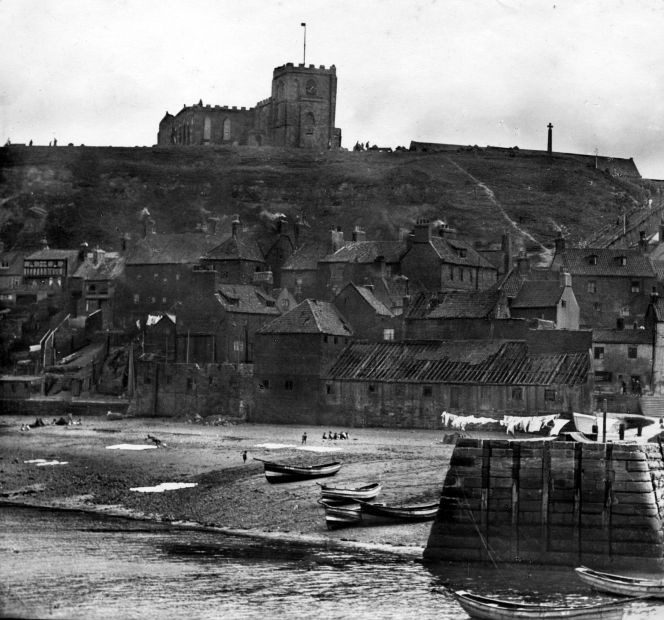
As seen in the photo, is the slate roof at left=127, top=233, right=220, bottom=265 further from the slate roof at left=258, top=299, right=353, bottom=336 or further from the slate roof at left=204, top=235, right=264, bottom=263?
the slate roof at left=258, top=299, right=353, bottom=336

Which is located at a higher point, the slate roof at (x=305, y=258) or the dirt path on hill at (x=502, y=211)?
the dirt path on hill at (x=502, y=211)

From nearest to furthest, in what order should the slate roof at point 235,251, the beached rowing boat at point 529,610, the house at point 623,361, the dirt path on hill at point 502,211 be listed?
the beached rowing boat at point 529,610 < the house at point 623,361 < the slate roof at point 235,251 < the dirt path on hill at point 502,211

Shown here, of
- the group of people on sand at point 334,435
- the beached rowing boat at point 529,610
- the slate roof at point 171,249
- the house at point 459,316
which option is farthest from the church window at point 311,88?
the beached rowing boat at point 529,610

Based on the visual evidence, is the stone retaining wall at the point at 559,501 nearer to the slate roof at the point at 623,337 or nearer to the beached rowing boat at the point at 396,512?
the beached rowing boat at the point at 396,512

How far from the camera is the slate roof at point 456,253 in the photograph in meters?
100

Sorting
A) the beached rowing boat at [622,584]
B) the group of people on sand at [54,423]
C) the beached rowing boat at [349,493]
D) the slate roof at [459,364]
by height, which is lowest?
the beached rowing boat at [622,584]

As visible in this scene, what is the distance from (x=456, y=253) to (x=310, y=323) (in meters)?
27.5

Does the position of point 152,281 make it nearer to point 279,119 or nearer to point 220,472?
point 220,472

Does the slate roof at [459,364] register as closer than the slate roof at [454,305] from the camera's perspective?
Yes

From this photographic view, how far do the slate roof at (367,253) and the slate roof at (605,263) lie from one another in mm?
13458

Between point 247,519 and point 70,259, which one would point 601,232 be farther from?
point 247,519

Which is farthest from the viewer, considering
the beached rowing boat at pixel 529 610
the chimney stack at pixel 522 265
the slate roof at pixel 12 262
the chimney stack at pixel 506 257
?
the slate roof at pixel 12 262

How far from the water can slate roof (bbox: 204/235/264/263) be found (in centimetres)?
6599

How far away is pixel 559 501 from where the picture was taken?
3147cm
